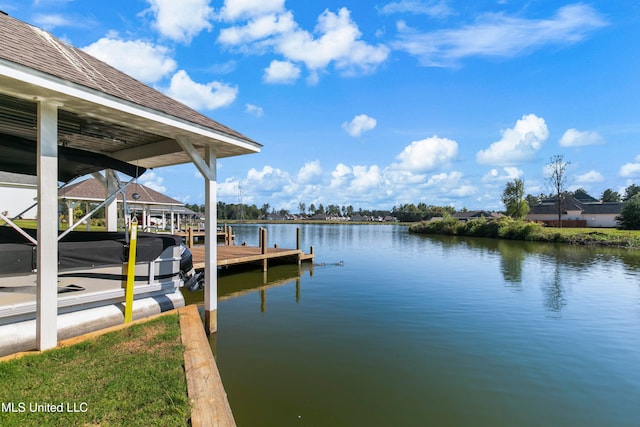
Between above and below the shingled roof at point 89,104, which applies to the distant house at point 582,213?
below

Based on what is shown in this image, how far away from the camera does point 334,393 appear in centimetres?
456

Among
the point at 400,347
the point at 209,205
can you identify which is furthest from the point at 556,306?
the point at 209,205

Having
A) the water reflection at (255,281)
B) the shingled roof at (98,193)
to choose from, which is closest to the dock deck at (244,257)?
the water reflection at (255,281)

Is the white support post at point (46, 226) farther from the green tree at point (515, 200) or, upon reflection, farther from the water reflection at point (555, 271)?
the green tree at point (515, 200)

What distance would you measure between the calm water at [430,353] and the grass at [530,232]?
20.7 metres

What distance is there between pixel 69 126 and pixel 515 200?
190 feet

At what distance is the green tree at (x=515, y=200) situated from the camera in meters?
47.0

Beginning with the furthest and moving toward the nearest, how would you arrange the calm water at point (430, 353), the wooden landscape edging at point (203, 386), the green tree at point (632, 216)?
1. the green tree at point (632, 216)
2. the calm water at point (430, 353)
3. the wooden landscape edging at point (203, 386)

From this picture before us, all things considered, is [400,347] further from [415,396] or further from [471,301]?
[471,301]

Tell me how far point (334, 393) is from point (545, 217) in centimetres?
6058

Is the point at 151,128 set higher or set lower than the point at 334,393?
higher

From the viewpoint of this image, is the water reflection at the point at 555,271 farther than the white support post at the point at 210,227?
Yes

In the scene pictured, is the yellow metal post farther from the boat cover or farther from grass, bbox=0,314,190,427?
grass, bbox=0,314,190,427

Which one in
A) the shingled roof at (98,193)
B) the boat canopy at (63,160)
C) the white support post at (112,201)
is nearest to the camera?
the boat canopy at (63,160)
